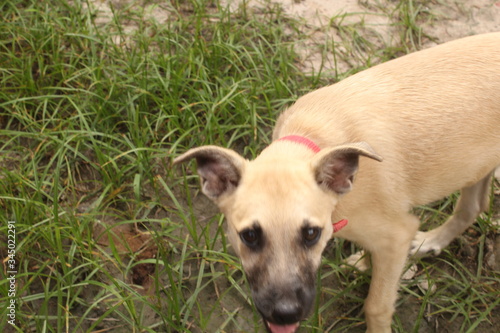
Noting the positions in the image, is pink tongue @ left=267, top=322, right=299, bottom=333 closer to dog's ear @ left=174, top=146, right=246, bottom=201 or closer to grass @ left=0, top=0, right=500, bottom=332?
grass @ left=0, top=0, right=500, bottom=332

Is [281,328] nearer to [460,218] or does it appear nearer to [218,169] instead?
[218,169]

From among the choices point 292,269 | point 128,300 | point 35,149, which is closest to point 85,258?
point 128,300

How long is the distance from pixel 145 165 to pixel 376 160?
2.13 meters

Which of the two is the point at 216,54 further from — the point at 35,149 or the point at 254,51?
the point at 35,149

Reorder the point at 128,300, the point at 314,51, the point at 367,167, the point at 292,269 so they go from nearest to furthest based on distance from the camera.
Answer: the point at 292,269, the point at 367,167, the point at 128,300, the point at 314,51

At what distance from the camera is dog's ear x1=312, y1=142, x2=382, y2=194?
322 centimetres

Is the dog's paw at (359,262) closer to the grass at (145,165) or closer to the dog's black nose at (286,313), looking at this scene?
the grass at (145,165)

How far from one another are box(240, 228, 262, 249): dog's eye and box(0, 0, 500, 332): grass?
92cm

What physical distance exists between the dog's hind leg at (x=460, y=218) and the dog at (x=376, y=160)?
1.01 ft

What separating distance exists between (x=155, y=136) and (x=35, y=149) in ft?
3.25

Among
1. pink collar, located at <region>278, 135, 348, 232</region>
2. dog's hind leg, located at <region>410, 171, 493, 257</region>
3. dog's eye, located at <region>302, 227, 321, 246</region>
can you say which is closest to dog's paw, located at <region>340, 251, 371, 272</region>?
dog's hind leg, located at <region>410, 171, 493, 257</region>

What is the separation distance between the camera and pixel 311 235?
309 cm

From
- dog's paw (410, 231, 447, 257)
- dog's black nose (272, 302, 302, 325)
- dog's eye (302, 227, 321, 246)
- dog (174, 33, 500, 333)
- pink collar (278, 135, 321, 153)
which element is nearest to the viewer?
dog's black nose (272, 302, 302, 325)

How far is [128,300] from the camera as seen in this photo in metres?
3.89
